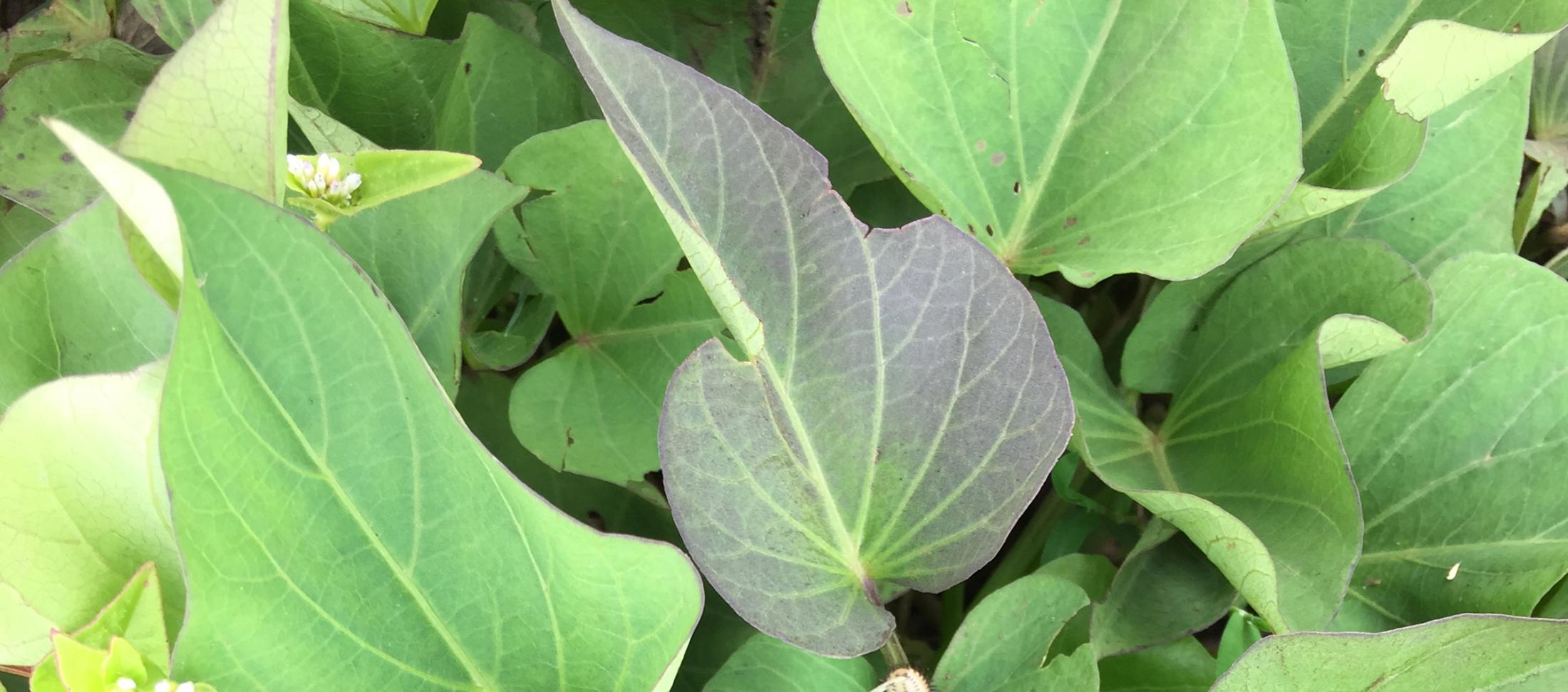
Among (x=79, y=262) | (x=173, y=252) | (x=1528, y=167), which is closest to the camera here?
(x=173, y=252)

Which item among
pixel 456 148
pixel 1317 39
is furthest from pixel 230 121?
pixel 1317 39

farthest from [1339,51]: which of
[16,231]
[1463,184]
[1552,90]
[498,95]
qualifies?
[16,231]

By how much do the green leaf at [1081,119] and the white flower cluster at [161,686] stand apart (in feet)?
1.00

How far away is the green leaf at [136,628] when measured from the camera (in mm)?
350

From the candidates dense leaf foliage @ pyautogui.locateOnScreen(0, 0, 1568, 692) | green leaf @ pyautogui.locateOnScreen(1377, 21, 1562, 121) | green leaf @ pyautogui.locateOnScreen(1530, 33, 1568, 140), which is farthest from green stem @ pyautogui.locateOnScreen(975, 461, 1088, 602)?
green leaf @ pyautogui.locateOnScreen(1530, 33, 1568, 140)

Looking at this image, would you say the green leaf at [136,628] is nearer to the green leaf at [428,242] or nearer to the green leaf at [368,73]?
the green leaf at [428,242]

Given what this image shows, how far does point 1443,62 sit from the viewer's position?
1.32 feet

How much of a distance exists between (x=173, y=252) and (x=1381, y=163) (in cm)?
44

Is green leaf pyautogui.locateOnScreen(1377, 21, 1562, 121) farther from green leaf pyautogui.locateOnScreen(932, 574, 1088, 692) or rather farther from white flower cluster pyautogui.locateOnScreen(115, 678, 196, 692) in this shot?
white flower cluster pyautogui.locateOnScreen(115, 678, 196, 692)

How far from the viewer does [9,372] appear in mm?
399

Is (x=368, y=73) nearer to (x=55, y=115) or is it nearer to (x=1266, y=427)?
(x=55, y=115)

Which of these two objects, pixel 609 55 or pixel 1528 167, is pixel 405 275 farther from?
pixel 1528 167

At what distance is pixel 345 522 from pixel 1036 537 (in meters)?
0.36

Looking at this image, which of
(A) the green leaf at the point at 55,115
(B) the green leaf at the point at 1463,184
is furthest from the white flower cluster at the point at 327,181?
(B) the green leaf at the point at 1463,184
